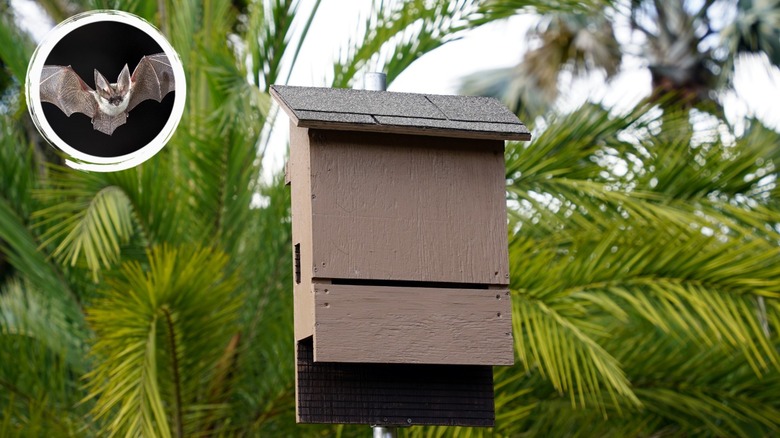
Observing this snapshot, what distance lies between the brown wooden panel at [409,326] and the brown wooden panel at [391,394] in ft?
0.33

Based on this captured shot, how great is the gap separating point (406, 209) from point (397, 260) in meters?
0.13

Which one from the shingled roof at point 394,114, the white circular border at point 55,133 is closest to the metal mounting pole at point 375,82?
the shingled roof at point 394,114

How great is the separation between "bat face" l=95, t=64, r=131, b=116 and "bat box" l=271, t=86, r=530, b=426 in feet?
1.18

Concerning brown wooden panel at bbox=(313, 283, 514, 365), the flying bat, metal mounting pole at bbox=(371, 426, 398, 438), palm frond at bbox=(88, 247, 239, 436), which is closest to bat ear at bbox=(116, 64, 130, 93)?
the flying bat

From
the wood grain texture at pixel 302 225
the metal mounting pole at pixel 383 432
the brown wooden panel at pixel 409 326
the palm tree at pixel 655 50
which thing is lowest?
the metal mounting pole at pixel 383 432

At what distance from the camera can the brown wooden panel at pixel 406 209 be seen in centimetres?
272

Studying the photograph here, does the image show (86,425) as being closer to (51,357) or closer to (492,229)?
(51,357)

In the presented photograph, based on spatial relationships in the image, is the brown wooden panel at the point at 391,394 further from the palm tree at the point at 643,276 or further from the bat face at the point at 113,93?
the palm tree at the point at 643,276

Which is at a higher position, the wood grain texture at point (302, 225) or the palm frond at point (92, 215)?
the palm frond at point (92, 215)

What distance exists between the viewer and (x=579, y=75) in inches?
466

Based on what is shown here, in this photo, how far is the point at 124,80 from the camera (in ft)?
9.30

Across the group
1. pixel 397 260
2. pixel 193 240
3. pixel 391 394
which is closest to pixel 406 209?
pixel 397 260

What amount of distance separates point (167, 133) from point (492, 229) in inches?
31.9

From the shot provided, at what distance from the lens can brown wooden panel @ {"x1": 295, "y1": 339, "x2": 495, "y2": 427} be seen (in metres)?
2.67
